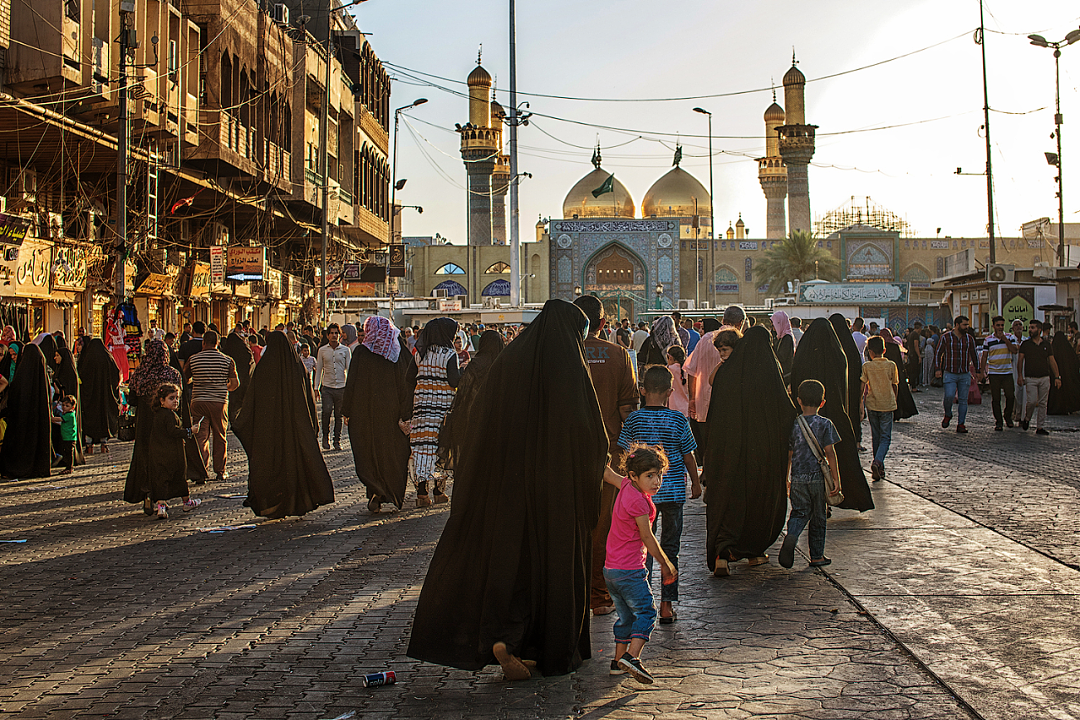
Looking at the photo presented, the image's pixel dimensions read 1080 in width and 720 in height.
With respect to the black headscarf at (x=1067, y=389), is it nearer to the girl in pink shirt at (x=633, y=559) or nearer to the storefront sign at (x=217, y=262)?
the girl in pink shirt at (x=633, y=559)

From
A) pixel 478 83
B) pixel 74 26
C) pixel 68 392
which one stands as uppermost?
pixel 478 83

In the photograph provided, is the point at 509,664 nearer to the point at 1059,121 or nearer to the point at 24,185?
the point at 24,185

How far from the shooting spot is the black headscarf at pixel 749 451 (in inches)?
226

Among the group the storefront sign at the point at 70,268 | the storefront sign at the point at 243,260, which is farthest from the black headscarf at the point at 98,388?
the storefront sign at the point at 243,260

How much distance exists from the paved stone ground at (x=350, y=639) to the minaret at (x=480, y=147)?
50304mm

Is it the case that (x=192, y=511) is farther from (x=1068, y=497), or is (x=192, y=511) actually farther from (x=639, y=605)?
(x=1068, y=497)

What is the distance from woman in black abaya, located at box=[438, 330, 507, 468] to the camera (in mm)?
6836

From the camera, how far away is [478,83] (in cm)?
5928

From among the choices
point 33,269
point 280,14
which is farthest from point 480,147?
point 33,269

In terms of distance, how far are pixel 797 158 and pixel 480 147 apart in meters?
17.9

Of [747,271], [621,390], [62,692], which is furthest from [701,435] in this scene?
[747,271]

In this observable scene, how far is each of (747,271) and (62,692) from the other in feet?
187

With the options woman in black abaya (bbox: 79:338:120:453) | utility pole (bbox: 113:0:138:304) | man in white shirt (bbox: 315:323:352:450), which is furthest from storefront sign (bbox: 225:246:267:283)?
man in white shirt (bbox: 315:323:352:450)

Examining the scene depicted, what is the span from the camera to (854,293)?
1537 inches
